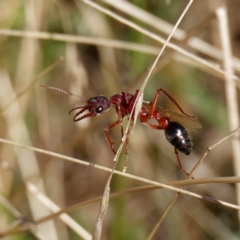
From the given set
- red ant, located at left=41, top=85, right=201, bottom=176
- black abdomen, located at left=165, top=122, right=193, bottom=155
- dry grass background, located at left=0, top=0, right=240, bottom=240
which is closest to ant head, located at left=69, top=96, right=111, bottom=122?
red ant, located at left=41, top=85, right=201, bottom=176

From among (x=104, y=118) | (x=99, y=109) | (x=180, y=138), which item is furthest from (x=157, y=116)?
(x=104, y=118)

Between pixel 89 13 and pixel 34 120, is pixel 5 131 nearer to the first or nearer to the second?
pixel 34 120

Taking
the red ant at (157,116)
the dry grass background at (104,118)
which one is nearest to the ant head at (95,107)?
the red ant at (157,116)

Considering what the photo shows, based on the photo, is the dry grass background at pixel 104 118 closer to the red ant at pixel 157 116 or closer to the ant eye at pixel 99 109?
the red ant at pixel 157 116

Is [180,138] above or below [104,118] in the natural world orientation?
below

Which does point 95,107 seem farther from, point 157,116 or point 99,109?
point 157,116

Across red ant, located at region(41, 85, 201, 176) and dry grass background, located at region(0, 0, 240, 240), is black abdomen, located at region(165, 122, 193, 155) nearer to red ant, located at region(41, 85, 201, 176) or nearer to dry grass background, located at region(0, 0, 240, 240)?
red ant, located at region(41, 85, 201, 176)

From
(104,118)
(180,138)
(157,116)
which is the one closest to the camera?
(180,138)
